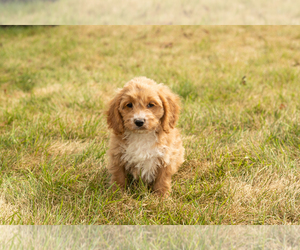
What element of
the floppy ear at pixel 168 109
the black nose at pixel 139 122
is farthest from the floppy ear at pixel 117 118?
the floppy ear at pixel 168 109

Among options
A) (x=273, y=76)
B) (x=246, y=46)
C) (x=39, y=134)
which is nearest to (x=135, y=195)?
(x=39, y=134)

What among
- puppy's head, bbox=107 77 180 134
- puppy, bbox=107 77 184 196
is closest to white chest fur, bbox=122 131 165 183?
puppy, bbox=107 77 184 196

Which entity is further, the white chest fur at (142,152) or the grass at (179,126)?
the white chest fur at (142,152)

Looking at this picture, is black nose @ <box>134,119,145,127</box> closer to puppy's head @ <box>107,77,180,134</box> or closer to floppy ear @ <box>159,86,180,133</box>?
puppy's head @ <box>107,77,180,134</box>

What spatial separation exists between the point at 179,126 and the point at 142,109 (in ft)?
5.22

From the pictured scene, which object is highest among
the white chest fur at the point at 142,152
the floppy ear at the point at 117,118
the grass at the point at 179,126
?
the floppy ear at the point at 117,118

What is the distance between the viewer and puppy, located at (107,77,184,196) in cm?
280

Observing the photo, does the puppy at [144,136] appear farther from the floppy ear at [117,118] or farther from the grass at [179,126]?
the grass at [179,126]

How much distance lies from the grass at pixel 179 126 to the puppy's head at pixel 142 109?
65 cm

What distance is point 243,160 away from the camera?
341cm

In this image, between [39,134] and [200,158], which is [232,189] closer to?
[200,158]

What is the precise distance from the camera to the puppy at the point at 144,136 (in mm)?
2797

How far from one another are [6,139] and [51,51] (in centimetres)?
516

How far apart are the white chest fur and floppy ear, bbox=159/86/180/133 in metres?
0.16
